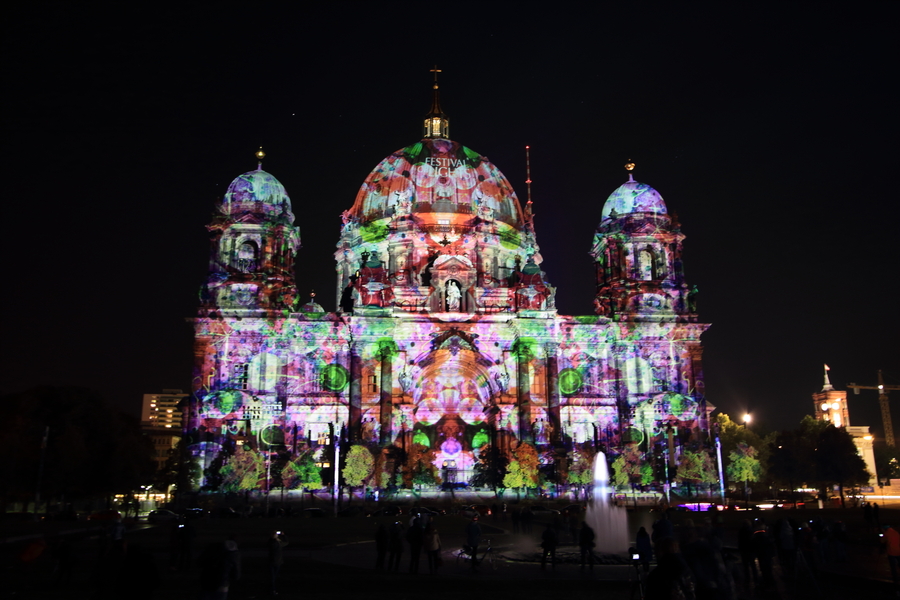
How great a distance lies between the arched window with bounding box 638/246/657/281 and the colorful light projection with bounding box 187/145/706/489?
179 mm

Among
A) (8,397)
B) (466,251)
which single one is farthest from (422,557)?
(466,251)

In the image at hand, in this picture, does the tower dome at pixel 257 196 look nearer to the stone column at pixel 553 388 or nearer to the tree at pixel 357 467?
the tree at pixel 357 467

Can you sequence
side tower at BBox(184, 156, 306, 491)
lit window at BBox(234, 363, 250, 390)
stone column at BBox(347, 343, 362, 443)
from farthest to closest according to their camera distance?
lit window at BBox(234, 363, 250, 390)
stone column at BBox(347, 343, 362, 443)
side tower at BBox(184, 156, 306, 491)

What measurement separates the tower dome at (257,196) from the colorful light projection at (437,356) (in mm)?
179

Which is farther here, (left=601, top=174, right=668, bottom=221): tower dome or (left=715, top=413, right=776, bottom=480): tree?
(left=715, top=413, right=776, bottom=480): tree

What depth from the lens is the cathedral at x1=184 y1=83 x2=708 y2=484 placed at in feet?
264

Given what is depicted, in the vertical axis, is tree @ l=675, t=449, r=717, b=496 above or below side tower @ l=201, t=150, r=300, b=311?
below

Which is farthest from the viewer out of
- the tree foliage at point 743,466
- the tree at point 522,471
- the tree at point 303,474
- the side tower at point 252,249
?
the side tower at point 252,249

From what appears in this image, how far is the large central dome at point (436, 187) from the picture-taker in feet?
325

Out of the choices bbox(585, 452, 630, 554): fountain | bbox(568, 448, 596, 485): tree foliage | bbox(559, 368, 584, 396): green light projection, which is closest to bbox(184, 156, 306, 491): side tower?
bbox(559, 368, 584, 396): green light projection

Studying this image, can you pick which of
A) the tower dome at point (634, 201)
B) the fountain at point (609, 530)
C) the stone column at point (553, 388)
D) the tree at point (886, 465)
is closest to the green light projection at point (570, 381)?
the stone column at point (553, 388)

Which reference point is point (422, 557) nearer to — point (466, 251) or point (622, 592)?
point (622, 592)

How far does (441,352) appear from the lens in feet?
274

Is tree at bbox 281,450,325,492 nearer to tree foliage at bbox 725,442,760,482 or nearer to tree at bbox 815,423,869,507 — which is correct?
tree foliage at bbox 725,442,760,482
